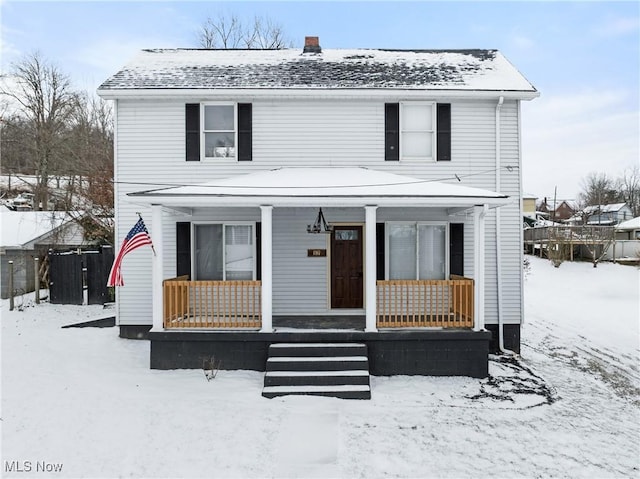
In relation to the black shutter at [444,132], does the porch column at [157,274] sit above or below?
below

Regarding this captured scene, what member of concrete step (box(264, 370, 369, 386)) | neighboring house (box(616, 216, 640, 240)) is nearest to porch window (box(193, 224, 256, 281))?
concrete step (box(264, 370, 369, 386))

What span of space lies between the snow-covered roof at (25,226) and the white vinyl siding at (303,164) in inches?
291

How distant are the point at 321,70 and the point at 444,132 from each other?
3.47 m

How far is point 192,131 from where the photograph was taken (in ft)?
32.0

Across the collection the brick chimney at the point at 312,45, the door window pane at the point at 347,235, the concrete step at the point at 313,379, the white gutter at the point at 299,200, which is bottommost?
the concrete step at the point at 313,379

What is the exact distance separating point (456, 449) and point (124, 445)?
13.8 feet

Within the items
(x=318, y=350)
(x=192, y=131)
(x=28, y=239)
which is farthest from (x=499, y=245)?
(x=28, y=239)

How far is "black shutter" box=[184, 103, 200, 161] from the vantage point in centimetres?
976

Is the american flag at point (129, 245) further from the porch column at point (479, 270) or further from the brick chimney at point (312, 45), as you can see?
the brick chimney at point (312, 45)

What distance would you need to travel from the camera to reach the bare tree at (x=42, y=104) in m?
23.2

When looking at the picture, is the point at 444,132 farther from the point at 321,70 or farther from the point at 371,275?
the point at 371,275

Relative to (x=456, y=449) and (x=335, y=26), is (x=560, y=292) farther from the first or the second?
(x=456, y=449)

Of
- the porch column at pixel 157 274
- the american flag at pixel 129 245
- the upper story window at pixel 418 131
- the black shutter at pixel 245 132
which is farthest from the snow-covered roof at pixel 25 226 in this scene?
the upper story window at pixel 418 131

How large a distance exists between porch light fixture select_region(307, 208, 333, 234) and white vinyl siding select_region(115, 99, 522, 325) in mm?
208
